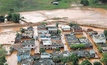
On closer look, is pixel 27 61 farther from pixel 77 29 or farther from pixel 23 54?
pixel 77 29

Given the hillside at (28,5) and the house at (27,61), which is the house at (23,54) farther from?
the hillside at (28,5)

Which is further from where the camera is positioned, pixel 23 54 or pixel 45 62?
pixel 23 54

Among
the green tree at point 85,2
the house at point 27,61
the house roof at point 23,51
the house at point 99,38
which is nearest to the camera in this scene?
the house at point 27,61

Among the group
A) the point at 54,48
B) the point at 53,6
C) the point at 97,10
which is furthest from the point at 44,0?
the point at 54,48

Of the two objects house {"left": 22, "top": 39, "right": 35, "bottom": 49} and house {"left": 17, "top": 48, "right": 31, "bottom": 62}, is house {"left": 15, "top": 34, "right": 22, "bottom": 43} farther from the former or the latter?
house {"left": 17, "top": 48, "right": 31, "bottom": 62}

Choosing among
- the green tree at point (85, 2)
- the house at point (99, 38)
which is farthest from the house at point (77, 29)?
the green tree at point (85, 2)

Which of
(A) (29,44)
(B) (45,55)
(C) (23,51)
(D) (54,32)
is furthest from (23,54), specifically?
(D) (54,32)

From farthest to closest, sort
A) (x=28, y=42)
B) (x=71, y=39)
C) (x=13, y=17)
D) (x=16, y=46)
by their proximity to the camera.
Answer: (x=13, y=17), (x=71, y=39), (x=28, y=42), (x=16, y=46)

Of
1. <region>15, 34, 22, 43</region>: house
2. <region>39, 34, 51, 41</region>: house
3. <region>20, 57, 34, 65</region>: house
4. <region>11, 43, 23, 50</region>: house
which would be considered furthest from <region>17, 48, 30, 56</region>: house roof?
<region>39, 34, 51, 41</region>: house

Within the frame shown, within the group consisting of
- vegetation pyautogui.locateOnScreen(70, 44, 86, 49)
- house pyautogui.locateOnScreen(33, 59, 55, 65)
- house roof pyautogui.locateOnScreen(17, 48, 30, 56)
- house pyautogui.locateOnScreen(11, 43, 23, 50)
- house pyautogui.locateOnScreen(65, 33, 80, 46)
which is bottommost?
house pyautogui.locateOnScreen(65, 33, 80, 46)
